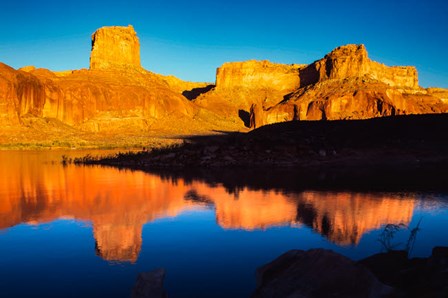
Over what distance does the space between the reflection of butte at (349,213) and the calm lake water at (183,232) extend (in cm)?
3

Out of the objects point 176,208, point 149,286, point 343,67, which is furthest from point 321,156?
point 343,67

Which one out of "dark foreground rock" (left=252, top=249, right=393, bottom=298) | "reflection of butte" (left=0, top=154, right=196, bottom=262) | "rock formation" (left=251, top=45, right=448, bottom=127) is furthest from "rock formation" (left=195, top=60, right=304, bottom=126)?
"dark foreground rock" (left=252, top=249, right=393, bottom=298)

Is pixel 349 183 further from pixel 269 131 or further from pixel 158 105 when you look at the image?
pixel 158 105

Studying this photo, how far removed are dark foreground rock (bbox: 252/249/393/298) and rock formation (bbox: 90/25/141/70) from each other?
131m

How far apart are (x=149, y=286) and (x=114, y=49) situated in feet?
448

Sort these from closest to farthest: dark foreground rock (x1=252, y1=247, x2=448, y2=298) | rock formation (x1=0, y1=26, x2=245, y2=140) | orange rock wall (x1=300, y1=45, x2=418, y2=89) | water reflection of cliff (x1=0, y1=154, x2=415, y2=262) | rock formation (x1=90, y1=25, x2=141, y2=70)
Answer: dark foreground rock (x1=252, y1=247, x2=448, y2=298) < water reflection of cliff (x1=0, y1=154, x2=415, y2=262) < rock formation (x1=0, y1=26, x2=245, y2=140) < rock formation (x1=90, y1=25, x2=141, y2=70) < orange rock wall (x1=300, y1=45, x2=418, y2=89)

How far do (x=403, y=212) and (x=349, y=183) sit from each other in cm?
549

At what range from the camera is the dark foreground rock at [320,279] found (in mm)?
4887

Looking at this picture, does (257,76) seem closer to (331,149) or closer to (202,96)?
(202,96)

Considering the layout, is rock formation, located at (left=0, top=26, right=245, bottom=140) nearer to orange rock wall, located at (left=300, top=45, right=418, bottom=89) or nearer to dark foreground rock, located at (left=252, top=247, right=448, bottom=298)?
orange rock wall, located at (left=300, top=45, right=418, bottom=89)

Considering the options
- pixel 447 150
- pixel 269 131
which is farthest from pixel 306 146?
pixel 447 150

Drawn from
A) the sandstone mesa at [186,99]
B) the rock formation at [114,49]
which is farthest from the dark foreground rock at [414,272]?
the rock formation at [114,49]

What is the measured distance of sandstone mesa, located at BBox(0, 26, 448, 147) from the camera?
95.9m

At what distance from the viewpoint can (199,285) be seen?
6.61 m
